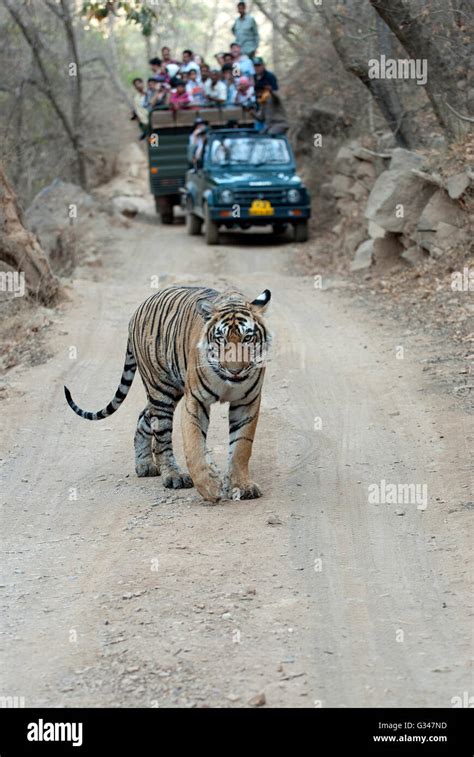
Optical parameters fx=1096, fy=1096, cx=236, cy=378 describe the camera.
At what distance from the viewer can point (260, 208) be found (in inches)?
805

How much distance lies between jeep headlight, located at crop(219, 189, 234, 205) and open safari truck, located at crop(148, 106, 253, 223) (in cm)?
361

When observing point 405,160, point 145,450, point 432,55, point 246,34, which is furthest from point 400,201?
point 246,34

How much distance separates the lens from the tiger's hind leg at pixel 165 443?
7.84 metres

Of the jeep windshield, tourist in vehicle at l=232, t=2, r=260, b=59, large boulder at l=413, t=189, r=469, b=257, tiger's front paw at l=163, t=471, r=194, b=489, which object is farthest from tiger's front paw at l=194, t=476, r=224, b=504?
tourist in vehicle at l=232, t=2, r=260, b=59

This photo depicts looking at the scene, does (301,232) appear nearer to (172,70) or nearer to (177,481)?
(172,70)

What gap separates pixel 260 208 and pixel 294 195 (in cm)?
72

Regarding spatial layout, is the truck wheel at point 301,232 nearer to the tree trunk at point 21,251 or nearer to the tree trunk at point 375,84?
the tree trunk at point 375,84

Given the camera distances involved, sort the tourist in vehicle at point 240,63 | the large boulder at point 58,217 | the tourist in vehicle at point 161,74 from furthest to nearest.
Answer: the tourist in vehicle at point 161,74 < the tourist in vehicle at point 240,63 < the large boulder at point 58,217

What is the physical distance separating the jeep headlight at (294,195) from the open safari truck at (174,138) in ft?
11.6

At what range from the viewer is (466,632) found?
5211mm

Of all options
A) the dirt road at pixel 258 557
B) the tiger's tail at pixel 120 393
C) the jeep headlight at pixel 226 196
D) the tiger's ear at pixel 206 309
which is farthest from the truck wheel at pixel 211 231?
the tiger's ear at pixel 206 309

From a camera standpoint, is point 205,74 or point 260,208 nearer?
point 260,208

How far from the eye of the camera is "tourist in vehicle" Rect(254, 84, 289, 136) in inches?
922

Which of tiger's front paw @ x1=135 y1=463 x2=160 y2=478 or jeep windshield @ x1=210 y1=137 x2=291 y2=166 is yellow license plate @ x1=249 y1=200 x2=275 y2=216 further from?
tiger's front paw @ x1=135 y1=463 x2=160 y2=478
